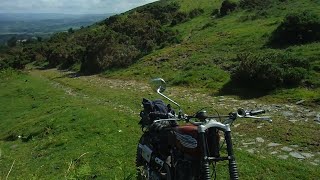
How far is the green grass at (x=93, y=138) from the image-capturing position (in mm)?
10430

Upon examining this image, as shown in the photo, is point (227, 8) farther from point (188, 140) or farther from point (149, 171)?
point (188, 140)

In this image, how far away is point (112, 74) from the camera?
33938 millimetres

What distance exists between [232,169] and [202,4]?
5972cm

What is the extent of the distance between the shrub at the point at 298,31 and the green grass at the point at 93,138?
8810 millimetres

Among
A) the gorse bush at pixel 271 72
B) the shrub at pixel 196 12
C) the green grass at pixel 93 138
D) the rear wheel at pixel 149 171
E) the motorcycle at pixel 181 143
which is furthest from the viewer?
the shrub at pixel 196 12

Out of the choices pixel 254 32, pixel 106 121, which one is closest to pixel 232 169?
pixel 106 121

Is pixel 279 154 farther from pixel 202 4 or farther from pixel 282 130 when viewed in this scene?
pixel 202 4

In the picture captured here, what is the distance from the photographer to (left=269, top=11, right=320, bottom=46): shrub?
2655 centimetres

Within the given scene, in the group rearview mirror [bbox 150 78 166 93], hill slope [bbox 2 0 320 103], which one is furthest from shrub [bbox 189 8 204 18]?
rearview mirror [bbox 150 78 166 93]

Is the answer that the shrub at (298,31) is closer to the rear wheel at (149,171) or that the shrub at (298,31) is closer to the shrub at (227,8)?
the shrub at (227,8)

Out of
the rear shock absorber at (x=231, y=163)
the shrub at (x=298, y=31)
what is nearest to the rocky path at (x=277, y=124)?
the rear shock absorber at (x=231, y=163)

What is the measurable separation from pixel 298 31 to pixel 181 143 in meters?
22.6

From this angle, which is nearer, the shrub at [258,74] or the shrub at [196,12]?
the shrub at [258,74]

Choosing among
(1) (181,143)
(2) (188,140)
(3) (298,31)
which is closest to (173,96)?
(3) (298,31)
